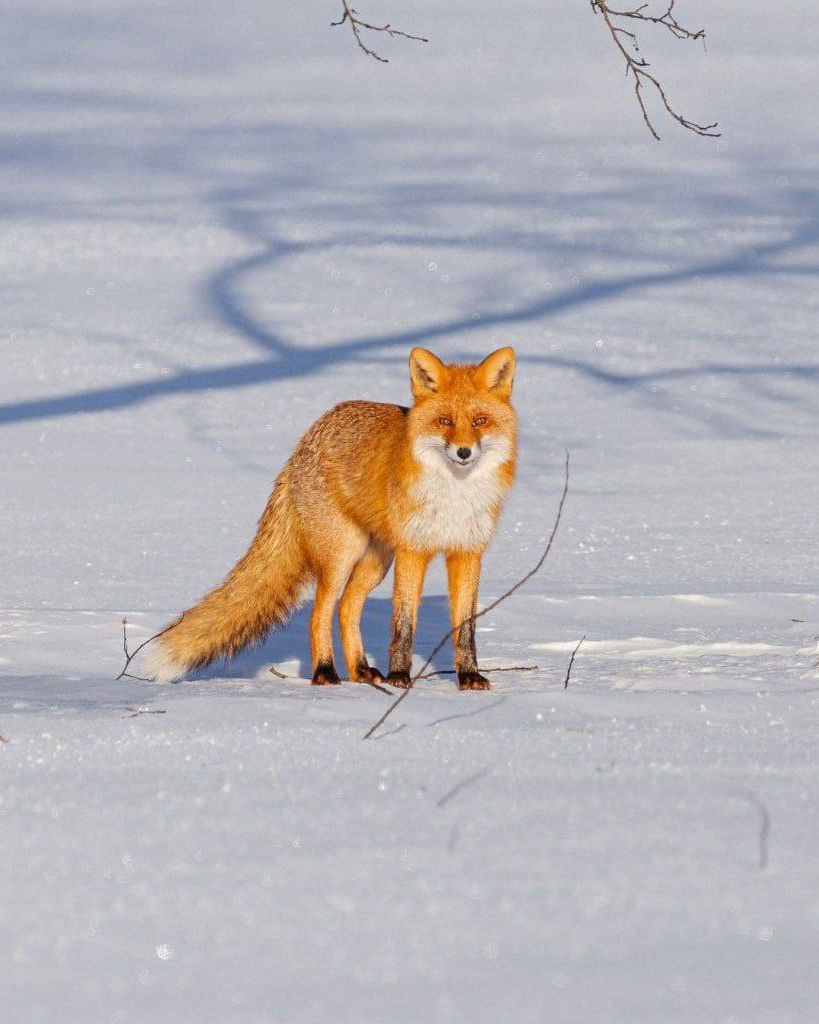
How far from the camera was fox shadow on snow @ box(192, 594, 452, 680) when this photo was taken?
5898mm

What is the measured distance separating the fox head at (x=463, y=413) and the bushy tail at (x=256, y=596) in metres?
0.84

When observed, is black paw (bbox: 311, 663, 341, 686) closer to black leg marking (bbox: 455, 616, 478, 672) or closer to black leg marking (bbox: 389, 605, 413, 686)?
black leg marking (bbox: 389, 605, 413, 686)

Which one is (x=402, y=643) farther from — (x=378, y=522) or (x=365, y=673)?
(x=378, y=522)

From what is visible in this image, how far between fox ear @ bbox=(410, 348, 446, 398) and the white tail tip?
1.35m

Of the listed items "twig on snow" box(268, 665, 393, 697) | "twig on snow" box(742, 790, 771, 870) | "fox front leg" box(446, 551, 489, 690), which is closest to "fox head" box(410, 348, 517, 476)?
"fox front leg" box(446, 551, 489, 690)

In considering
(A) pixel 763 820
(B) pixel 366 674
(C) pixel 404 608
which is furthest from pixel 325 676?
(A) pixel 763 820

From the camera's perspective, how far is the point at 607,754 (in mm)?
3479

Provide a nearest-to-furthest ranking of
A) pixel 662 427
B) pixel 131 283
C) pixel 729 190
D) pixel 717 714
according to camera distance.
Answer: pixel 717 714
pixel 662 427
pixel 131 283
pixel 729 190

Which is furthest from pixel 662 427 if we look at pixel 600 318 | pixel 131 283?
pixel 131 283

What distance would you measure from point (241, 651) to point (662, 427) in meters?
5.51

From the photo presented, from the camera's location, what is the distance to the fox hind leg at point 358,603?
543 centimetres

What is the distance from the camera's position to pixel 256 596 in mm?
5562

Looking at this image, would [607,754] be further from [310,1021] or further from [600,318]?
[600,318]

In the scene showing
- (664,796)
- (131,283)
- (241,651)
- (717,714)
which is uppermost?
(664,796)
